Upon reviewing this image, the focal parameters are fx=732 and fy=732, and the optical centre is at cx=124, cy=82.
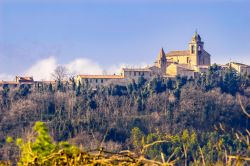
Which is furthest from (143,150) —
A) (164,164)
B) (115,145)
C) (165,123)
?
(165,123)

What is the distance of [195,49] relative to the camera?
102562 millimetres

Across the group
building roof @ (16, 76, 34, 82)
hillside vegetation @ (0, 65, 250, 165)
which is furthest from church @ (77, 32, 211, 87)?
building roof @ (16, 76, 34, 82)

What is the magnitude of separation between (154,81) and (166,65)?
18.7 m

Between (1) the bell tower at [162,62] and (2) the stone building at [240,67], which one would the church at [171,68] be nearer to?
(1) the bell tower at [162,62]

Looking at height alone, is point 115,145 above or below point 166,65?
below

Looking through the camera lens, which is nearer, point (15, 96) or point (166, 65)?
point (15, 96)

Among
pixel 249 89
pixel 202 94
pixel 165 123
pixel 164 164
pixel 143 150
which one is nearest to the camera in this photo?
pixel 164 164

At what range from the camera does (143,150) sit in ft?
9.07

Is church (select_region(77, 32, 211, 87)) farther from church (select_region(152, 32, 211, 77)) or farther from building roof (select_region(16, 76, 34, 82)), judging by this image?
building roof (select_region(16, 76, 34, 82))

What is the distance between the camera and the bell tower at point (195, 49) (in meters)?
99.5

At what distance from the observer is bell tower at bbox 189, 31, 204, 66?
99500 mm

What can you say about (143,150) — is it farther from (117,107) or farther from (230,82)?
(230,82)

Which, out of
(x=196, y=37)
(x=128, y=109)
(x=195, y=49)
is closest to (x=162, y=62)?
(x=195, y=49)

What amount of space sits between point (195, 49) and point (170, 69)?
45.4 feet
